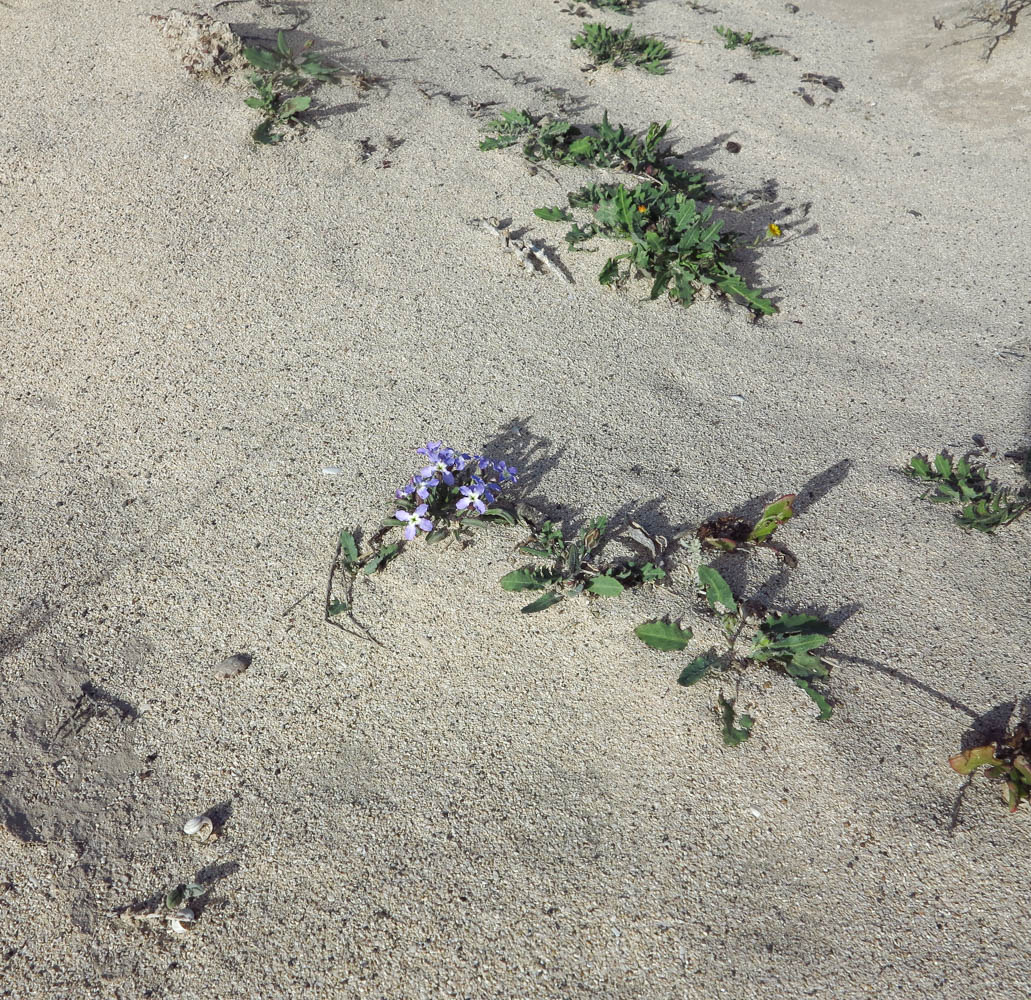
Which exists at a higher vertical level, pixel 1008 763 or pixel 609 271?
pixel 609 271

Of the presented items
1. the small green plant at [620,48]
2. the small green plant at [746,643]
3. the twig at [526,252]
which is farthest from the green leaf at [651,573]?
the small green plant at [620,48]

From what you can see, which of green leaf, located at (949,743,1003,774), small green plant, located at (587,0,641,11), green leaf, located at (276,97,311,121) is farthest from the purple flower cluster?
small green plant, located at (587,0,641,11)

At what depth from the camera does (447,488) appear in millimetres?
2578

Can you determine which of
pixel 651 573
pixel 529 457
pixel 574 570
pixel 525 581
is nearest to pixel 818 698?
pixel 651 573

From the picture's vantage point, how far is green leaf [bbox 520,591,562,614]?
235 cm

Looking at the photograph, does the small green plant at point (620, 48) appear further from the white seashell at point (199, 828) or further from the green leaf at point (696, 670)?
the white seashell at point (199, 828)

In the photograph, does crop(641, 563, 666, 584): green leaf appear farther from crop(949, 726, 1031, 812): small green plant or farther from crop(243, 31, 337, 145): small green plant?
crop(243, 31, 337, 145): small green plant

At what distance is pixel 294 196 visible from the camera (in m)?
3.83

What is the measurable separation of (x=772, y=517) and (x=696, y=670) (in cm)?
65

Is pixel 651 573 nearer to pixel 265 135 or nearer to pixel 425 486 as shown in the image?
pixel 425 486

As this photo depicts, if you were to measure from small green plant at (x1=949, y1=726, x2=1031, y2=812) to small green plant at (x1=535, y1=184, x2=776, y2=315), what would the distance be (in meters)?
2.09

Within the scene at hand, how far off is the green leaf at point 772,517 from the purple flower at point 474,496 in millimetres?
911

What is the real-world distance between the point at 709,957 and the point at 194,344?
2844mm

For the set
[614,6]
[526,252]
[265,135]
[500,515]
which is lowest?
[500,515]
